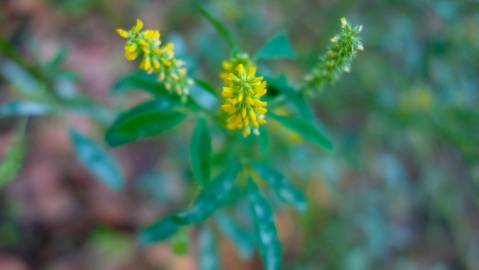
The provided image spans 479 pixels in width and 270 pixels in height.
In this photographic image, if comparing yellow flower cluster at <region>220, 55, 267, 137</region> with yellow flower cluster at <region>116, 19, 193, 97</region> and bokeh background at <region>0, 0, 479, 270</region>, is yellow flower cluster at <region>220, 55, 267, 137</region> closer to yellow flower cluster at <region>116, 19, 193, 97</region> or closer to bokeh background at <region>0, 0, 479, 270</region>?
yellow flower cluster at <region>116, 19, 193, 97</region>

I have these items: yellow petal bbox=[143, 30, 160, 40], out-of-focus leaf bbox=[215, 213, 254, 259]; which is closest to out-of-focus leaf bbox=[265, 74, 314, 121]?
yellow petal bbox=[143, 30, 160, 40]

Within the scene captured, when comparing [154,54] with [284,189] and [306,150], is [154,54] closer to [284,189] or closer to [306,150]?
[284,189]

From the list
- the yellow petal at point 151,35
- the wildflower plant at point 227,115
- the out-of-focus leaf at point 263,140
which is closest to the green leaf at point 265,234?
the wildflower plant at point 227,115

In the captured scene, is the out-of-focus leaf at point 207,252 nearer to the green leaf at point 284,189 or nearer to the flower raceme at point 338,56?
the green leaf at point 284,189

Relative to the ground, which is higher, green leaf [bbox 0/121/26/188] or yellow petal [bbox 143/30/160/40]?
yellow petal [bbox 143/30/160/40]

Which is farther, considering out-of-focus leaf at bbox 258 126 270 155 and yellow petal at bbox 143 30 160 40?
out-of-focus leaf at bbox 258 126 270 155

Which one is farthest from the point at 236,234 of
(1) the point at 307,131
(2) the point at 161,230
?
(1) the point at 307,131
